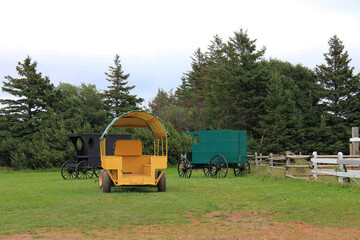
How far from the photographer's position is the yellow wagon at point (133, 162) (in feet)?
42.9

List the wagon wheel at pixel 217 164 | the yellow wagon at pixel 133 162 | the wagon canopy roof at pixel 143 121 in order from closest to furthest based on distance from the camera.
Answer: the yellow wagon at pixel 133 162
the wagon canopy roof at pixel 143 121
the wagon wheel at pixel 217 164

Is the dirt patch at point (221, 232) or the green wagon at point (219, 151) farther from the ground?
the green wagon at point (219, 151)

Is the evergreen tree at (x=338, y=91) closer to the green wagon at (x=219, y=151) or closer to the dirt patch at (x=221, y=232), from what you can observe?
the green wagon at (x=219, y=151)

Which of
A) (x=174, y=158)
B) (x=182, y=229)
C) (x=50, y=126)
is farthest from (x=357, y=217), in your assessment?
(x=50, y=126)

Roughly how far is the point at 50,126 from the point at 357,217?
34265mm

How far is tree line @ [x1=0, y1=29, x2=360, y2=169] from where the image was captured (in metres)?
37.1

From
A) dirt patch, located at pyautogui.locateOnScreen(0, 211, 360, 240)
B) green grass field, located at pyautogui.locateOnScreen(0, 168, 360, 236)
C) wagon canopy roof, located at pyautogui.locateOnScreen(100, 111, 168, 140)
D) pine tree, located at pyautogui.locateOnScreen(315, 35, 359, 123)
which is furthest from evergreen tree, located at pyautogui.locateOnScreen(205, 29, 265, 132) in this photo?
dirt patch, located at pyautogui.locateOnScreen(0, 211, 360, 240)

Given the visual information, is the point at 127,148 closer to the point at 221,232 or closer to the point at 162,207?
the point at 162,207

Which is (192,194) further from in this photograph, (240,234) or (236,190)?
(240,234)

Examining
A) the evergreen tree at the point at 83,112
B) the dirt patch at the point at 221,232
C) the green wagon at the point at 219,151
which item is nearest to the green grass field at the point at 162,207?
the dirt patch at the point at 221,232

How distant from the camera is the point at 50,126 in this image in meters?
38.6

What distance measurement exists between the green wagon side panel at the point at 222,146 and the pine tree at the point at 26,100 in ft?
79.2

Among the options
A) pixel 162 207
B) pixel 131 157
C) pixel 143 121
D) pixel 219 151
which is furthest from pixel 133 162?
pixel 219 151

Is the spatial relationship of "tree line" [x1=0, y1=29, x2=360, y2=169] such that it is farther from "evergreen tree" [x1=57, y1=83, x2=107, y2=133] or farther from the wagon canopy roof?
the wagon canopy roof
